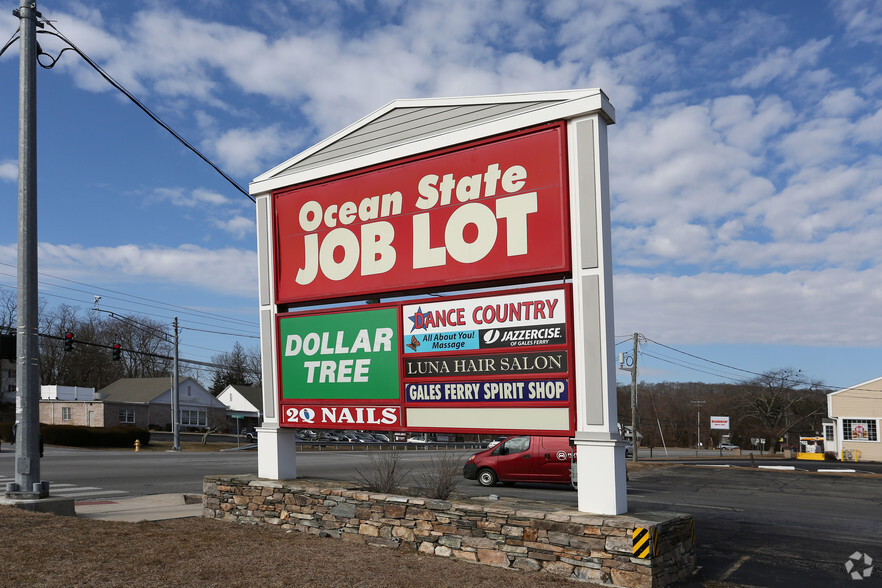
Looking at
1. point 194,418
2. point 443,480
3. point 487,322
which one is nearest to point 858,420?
point 443,480

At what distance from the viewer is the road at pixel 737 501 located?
9016mm

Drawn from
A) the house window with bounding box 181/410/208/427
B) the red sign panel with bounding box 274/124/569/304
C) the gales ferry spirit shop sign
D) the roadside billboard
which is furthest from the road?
the roadside billboard

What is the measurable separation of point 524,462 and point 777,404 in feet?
199

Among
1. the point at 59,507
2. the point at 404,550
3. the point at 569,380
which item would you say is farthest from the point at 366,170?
the point at 59,507

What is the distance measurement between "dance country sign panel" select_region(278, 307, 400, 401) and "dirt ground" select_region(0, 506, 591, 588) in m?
2.15

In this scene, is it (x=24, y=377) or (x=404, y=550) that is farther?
(x=24, y=377)

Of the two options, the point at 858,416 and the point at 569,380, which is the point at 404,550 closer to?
the point at 569,380

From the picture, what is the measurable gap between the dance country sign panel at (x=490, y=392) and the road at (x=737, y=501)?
1.44 m

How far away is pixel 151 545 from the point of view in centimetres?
860

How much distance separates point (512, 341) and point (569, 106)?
2.97 meters

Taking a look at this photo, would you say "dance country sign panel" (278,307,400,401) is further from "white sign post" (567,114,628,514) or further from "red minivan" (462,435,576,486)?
"red minivan" (462,435,576,486)

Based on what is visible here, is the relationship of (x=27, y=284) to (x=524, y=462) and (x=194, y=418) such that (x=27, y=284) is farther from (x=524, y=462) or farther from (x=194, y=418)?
(x=194, y=418)

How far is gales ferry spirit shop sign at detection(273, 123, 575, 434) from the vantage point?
8461 mm

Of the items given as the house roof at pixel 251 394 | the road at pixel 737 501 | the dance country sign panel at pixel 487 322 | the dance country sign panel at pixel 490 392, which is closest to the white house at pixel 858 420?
the road at pixel 737 501
